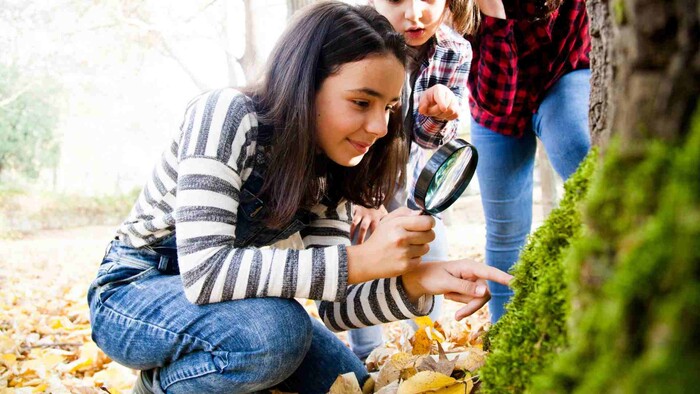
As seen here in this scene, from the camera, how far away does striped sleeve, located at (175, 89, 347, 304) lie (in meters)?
1.33

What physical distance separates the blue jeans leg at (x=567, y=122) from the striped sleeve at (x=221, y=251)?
888 mm

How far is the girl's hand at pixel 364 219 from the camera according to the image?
7.25 ft

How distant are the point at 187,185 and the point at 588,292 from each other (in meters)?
1.04

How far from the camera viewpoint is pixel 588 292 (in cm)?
53

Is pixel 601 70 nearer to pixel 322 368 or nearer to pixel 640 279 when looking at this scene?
pixel 640 279

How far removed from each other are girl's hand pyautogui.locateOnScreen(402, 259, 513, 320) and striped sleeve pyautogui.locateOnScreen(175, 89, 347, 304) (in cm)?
27

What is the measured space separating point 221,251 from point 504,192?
1191 millimetres

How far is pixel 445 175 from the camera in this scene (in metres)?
1.27

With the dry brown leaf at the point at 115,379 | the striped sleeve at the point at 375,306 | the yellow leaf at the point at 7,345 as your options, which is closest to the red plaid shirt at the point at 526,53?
the striped sleeve at the point at 375,306

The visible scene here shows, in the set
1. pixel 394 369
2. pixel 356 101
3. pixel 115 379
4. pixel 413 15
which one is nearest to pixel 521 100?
pixel 413 15

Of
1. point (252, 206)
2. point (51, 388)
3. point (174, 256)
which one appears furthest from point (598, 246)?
point (51, 388)

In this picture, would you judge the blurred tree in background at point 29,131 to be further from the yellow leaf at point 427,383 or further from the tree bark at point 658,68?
the tree bark at point 658,68

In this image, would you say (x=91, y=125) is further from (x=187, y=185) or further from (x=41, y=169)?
(x=187, y=185)

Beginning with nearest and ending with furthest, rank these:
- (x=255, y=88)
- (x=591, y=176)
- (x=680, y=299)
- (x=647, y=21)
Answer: (x=680, y=299) → (x=647, y=21) → (x=591, y=176) → (x=255, y=88)
